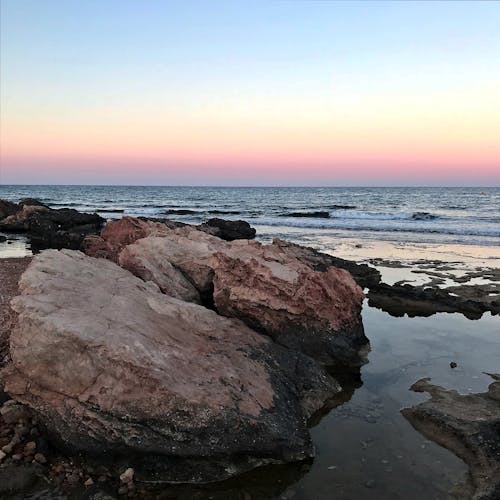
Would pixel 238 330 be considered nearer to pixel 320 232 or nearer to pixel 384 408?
pixel 384 408

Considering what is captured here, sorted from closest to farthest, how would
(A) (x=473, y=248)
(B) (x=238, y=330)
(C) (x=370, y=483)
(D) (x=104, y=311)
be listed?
(C) (x=370, y=483)
(D) (x=104, y=311)
(B) (x=238, y=330)
(A) (x=473, y=248)

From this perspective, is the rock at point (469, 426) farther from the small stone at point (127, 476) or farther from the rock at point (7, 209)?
the rock at point (7, 209)

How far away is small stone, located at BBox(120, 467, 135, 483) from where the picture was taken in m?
5.44

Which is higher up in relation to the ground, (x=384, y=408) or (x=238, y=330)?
(x=238, y=330)

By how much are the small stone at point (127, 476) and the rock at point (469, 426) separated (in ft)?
12.5

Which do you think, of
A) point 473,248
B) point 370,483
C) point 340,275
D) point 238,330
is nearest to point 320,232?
point 473,248

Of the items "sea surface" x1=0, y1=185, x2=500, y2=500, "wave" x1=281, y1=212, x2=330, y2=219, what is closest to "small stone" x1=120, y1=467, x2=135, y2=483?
"sea surface" x1=0, y1=185, x2=500, y2=500

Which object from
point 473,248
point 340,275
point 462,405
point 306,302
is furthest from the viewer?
point 473,248

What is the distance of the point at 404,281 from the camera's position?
1720 centimetres

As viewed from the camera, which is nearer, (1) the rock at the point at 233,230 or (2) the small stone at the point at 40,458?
(2) the small stone at the point at 40,458

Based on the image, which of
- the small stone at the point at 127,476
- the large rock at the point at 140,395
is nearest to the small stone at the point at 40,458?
the large rock at the point at 140,395

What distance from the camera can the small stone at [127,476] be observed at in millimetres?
5438

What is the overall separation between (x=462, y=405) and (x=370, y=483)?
8.27 feet

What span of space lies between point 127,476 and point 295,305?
15.4 ft
